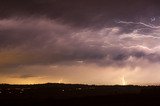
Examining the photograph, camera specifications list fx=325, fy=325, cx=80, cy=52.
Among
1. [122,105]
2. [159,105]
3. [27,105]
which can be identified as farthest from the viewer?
[27,105]

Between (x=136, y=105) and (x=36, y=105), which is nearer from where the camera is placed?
(x=136, y=105)

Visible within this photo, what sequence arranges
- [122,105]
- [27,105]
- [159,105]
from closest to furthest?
1. [159,105]
2. [122,105]
3. [27,105]

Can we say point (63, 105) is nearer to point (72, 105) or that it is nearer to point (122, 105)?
point (72, 105)

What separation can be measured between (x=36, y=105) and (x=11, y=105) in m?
4.26

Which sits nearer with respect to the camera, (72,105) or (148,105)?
(148,105)

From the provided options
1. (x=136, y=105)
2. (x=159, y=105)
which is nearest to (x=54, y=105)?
(x=136, y=105)

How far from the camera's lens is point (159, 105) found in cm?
4450

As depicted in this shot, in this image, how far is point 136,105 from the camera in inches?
1855

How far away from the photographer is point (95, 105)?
167 ft

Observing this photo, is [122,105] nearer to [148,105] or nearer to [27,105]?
[148,105]

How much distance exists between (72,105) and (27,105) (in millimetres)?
7348

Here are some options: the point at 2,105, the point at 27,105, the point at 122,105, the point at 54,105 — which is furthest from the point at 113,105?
the point at 2,105

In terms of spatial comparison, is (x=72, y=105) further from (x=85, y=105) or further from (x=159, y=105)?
(x=159, y=105)

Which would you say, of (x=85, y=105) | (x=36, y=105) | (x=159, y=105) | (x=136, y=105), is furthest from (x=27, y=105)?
(x=159, y=105)
